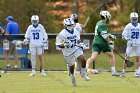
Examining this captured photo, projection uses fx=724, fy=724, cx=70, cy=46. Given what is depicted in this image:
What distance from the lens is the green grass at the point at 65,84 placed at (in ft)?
63.6

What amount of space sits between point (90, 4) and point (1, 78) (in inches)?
1424

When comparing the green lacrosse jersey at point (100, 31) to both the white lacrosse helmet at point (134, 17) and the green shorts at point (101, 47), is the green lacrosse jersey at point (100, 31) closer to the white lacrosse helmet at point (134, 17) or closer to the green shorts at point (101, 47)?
the green shorts at point (101, 47)

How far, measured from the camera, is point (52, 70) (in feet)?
97.3

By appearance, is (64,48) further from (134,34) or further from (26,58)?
(26,58)

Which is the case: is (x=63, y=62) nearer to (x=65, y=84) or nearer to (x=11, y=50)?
(x=11, y=50)

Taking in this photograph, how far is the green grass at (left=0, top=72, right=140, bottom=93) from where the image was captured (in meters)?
19.4

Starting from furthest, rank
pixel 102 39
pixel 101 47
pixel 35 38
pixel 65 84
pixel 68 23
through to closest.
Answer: pixel 35 38 → pixel 101 47 → pixel 102 39 → pixel 65 84 → pixel 68 23

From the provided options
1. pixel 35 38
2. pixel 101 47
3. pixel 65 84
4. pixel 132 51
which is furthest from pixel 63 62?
pixel 65 84

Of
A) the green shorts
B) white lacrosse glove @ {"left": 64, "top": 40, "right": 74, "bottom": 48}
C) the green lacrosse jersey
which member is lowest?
the green shorts

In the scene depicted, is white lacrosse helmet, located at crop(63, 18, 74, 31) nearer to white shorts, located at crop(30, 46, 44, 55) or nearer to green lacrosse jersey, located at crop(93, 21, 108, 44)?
green lacrosse jersey, located at crop(93, 21, 108, 44)

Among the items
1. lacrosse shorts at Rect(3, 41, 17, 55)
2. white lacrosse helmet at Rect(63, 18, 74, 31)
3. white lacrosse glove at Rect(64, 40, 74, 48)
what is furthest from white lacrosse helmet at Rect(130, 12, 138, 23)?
lacrosse shorts at Rect(3, 41, 17, 55)

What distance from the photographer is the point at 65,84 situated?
71.4ft

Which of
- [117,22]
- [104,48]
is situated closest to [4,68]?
[104,48]

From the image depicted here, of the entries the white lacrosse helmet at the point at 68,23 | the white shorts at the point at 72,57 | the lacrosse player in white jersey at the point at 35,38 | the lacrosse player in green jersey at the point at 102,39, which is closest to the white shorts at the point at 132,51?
the lacrosse player in green jersey at the point at 102,39
